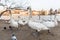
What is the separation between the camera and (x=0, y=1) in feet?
3.24

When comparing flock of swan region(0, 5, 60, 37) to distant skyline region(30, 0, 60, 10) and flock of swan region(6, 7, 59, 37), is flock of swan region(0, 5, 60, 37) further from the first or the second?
distant skyline region(30, 0, 60, 10)

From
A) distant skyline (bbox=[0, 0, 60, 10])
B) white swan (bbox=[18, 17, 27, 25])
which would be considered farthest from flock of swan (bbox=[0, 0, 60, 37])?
distant skyline (bbox=[0, 0, 60, 10])

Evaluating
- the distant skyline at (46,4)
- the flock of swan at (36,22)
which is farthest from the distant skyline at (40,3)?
the flock of swan at (36,22)

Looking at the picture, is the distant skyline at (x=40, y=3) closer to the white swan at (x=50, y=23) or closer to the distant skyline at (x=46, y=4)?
the distant skyline at (x=46, y=4)

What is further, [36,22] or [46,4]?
[46,4]

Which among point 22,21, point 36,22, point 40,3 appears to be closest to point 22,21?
point 22,21

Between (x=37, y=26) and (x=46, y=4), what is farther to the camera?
(x=46, y=4)

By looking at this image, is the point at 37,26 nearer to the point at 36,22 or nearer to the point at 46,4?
the point at 36,22

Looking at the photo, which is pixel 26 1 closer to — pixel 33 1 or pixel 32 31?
pixel 33 1

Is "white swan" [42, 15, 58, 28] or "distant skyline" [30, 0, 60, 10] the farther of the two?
"distant skyline" [30, 0, 60, 10]

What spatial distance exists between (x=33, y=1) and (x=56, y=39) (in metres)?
0.38

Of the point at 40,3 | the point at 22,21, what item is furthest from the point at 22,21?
the point at 40,3

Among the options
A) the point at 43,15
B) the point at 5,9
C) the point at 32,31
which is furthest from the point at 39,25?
the point at 5,9

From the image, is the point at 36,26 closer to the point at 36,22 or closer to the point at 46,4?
the point at 36,22
